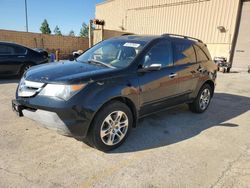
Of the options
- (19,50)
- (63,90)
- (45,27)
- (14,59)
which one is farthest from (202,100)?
(45,27)

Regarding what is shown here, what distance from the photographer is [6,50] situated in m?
7.87

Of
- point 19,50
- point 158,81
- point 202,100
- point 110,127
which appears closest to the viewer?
point 110,127

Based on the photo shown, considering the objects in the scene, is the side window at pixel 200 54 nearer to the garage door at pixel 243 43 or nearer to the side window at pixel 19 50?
the side window at pixel 19 50

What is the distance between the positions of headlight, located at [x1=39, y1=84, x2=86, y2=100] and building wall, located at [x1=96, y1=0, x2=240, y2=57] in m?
14.9

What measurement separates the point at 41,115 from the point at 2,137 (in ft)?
3.92

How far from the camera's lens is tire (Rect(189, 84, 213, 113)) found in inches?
195

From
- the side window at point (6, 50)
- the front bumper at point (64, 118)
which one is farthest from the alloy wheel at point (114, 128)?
the side window at point (6, 50)

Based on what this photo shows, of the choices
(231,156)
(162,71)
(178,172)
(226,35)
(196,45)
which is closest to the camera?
(178,172)

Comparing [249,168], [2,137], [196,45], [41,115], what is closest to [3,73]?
[2,137]

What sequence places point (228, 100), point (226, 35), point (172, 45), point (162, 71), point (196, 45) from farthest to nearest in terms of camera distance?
point (226, 35), point (228, 100), point (196, 45), point (172, 45), point (162, 71)

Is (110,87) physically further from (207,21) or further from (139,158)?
(207,21)

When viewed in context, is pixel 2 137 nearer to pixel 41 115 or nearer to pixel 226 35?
pixel 41 115

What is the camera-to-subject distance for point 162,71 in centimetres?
383

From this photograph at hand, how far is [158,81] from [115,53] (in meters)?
0.90
